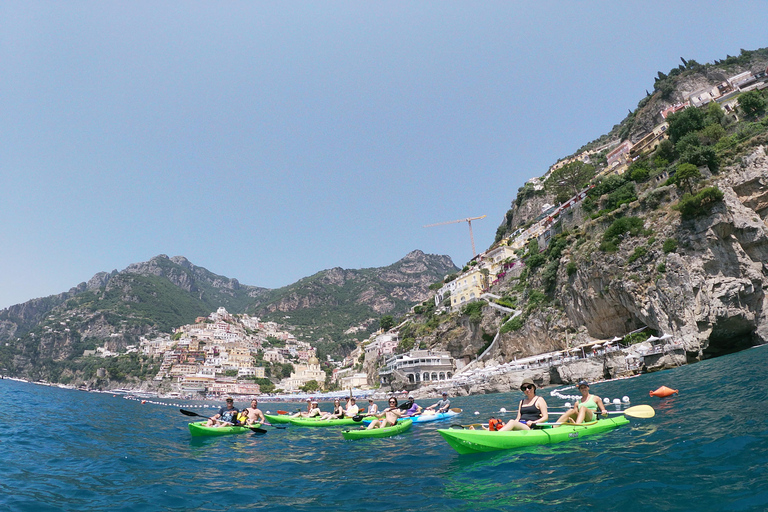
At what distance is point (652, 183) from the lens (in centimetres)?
4059

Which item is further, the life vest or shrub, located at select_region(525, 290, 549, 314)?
shrub, located at select_region(525, 290, 549, 314)

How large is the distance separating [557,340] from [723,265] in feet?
56.4

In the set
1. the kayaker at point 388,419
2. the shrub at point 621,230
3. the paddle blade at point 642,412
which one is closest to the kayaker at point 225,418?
the kayaker at point 388,419

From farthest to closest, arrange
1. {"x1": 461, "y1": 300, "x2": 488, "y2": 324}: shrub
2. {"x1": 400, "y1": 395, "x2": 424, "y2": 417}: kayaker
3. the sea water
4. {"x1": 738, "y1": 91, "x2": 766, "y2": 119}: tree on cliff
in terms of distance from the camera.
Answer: {"x1": 461, "y1": 300, "x2": 488, "y2": 324}: shrub, {"x1": 738, "y1": 91, "x2": 766, "y2": 119}: tree on cliff, {"x1": 400, "y1": 395, "x2": 424, "y2": 417}: kayaker, the sea water

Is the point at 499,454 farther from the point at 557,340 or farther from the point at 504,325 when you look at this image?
the point at 504,325

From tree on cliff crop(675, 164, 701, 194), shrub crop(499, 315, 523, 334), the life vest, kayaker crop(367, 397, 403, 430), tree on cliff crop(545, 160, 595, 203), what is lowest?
kayaker crop(367, 397, 403, 430)

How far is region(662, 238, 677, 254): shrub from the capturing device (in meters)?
30.6

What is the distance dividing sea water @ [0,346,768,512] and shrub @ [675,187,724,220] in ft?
67.3

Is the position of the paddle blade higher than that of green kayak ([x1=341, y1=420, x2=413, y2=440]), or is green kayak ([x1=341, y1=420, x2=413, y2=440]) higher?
the paddle blade

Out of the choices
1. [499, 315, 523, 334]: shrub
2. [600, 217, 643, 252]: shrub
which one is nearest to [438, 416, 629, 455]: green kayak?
[600, 217, 643, 252]: shrub

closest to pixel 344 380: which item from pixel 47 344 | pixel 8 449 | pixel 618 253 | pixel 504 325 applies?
pixel 504 325

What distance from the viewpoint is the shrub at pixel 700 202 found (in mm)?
29047

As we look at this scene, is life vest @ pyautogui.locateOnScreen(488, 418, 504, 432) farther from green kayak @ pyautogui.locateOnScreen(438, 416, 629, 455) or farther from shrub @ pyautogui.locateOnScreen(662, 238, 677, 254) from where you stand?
shrub @ pyautogui.locateOnScreen(662, 238, 677, 254)

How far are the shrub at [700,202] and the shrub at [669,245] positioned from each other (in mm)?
1964
